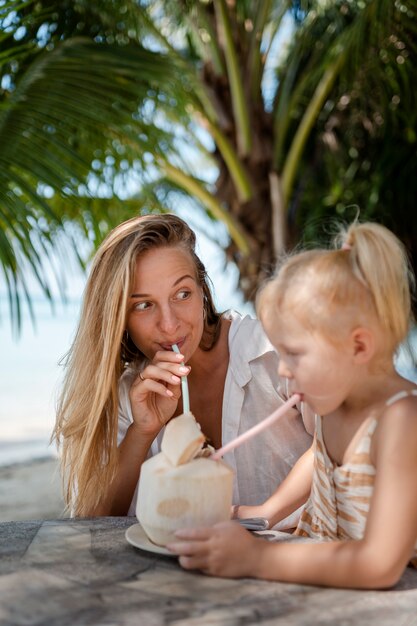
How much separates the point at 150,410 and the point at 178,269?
324 millimetres

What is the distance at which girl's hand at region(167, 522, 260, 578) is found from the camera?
1.03m

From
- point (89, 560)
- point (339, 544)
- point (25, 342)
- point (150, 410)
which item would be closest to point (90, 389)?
point (150, 410)

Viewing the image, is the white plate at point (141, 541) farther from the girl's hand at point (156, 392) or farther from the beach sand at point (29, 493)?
the beach sand at point (29, 493)

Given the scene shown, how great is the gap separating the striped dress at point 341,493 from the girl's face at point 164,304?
50cm

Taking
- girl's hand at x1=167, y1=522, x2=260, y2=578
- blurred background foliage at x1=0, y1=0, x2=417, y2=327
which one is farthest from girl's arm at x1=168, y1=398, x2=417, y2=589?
blurred background foliage at x1=0, y1=0, x2=417, y2=327

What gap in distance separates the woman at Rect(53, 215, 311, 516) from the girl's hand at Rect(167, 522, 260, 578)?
1.73ft

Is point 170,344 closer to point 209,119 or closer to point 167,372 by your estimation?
point 167,372

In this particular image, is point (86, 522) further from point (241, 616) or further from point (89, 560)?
point (241, 616)

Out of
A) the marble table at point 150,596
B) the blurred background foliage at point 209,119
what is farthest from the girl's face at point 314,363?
the blurred background foliage at point 209,119

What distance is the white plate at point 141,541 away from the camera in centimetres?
110

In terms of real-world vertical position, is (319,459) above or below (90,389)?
below

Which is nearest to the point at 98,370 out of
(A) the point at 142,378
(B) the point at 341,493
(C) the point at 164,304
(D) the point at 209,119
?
(A) the point at 142,378

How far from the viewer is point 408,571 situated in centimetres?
112

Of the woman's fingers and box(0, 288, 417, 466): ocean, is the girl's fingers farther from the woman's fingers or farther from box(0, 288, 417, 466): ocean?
box(0, 288, 417, 466): ocean
